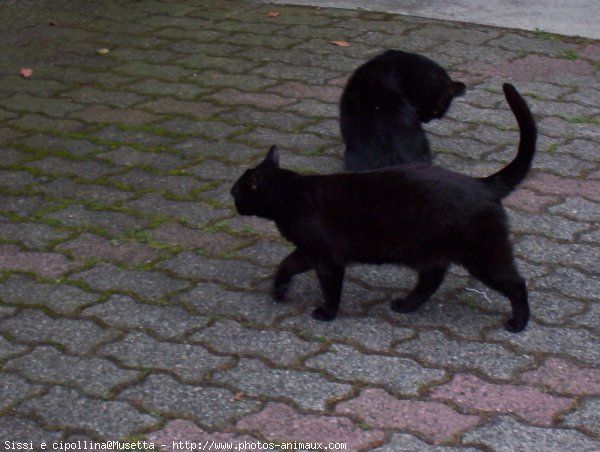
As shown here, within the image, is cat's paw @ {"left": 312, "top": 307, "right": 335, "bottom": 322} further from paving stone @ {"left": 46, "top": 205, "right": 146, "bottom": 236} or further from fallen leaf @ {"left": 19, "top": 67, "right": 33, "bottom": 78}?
fallen leaf @ {"left": 19, "top": 67, "right": 33, "bottom": 78}

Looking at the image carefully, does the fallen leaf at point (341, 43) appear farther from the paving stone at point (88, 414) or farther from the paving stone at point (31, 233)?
the paving stone at point (88, 414)

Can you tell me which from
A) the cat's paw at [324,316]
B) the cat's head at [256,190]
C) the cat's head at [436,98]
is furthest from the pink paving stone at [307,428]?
the cat's head at [436,98]

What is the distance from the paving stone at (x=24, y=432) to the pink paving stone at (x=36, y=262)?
1.01m

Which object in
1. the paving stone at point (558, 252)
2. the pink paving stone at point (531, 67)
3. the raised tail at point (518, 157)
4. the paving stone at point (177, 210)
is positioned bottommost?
the paving stone at point (177, 210)

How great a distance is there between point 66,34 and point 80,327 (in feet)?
12.3

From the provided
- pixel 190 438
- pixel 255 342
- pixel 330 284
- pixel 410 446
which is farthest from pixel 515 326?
pixel 190 438

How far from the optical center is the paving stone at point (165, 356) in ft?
12.4

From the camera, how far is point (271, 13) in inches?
303

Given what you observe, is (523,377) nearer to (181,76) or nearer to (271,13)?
(181,76)

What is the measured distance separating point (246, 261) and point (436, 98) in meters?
1.25

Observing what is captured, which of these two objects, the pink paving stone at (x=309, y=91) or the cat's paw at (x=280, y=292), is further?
the pink paving stone at (x=309, y=91)

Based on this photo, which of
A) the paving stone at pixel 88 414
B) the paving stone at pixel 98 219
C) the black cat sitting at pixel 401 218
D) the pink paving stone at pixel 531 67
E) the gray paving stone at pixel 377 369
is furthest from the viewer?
the pink paving stone at pixel 531 67

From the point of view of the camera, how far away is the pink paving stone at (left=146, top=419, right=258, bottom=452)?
3355mm

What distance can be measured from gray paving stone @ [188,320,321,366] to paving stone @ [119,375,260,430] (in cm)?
26
